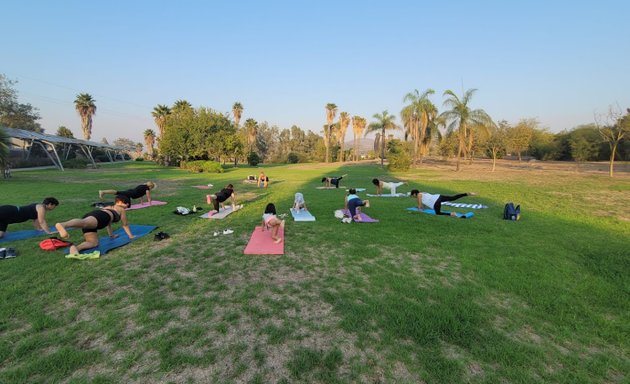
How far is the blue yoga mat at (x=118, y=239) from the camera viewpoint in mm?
6180

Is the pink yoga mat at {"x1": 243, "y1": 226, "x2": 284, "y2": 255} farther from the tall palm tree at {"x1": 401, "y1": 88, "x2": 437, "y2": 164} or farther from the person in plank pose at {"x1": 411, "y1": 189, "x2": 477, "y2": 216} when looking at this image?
the tall palm tree at {"x1": 401, "y1": 88, "x2": 437, "y2": 164}

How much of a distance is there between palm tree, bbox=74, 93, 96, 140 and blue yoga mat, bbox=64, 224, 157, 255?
5805cm

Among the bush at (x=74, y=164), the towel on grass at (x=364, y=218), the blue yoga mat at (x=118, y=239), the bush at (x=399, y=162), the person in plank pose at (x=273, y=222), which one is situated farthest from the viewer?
the bush at (x=74, y=164)

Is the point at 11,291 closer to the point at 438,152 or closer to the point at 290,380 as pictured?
the point at 290,380

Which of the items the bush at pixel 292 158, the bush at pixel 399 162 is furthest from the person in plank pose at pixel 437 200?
the bush at pixel 292 158

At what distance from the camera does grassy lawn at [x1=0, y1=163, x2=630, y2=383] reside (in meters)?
2.95

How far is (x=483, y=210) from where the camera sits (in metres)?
10.9

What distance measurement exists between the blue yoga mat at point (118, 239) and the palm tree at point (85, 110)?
Answer: 58.1m

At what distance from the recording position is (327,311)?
158 inches

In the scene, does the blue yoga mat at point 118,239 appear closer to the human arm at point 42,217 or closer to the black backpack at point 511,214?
the human arm at point 42,217

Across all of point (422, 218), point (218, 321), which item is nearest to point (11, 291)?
point (218, 321)

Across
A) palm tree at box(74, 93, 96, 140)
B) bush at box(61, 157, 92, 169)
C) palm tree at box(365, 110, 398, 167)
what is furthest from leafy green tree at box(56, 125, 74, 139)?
palm tree at box(365, 110, 398, 167)

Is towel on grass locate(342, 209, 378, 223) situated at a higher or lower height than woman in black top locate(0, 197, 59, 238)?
lower

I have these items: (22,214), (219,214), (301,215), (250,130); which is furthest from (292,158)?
(22,214)
